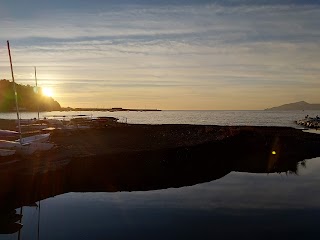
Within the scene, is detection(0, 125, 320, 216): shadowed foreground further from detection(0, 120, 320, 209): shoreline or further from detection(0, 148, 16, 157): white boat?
detection(0, 148, 16, 157): white boat

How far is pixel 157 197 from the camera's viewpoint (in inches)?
924

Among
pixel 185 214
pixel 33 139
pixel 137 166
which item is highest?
pixel 33 139

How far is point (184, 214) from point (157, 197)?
12.4 ft

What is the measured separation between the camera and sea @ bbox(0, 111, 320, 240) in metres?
17.2

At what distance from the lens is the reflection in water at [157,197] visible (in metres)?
18.0

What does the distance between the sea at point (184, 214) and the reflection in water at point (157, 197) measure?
0.05 meters

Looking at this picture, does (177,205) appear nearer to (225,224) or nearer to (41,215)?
(225,224)

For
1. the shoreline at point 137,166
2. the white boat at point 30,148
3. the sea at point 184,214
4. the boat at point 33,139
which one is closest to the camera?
the sea at point 184,214

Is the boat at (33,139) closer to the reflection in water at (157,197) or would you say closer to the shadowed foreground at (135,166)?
the shadowed foreground at (135,166)

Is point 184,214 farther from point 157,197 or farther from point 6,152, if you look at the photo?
point 6,152

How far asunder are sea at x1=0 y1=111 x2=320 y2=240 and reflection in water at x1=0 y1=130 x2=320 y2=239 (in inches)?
2.2

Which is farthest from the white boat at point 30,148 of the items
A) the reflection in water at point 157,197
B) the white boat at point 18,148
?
the reflection in water at point 157,197

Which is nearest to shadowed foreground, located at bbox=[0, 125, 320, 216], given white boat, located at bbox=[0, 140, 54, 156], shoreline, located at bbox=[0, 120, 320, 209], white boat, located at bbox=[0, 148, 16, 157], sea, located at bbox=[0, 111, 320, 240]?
shoreline, located at bbox=[0, 120, 320, 209]

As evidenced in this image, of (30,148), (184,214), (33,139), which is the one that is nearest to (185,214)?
(184,214)
